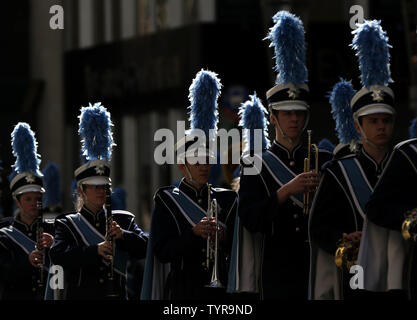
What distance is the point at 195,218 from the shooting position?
12188mm

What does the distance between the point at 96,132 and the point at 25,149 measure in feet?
5.81

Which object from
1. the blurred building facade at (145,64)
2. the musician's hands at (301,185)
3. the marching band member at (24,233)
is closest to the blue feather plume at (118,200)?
the marching band member at (24,233)

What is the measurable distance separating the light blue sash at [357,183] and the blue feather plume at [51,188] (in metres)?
7.05

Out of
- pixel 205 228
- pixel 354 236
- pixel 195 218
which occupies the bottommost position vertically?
pixel 354 236

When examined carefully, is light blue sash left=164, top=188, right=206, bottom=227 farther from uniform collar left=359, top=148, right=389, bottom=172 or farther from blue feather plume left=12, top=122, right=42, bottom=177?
blue feather plume left=12, top=122, right=42, bottom=177

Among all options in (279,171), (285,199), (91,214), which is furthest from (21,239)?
(285,199)

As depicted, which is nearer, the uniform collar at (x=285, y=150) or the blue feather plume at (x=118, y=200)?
the uniform collar at (x=285, y=150)

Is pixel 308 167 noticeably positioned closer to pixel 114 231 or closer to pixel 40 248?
pixel 114 231

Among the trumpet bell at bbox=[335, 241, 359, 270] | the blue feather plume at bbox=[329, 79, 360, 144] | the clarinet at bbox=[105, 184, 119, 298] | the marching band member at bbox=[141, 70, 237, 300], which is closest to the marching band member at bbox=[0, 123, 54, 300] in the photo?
the clarinet at bbox=[105, 184, 119, 298]

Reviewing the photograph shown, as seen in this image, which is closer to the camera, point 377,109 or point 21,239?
point 377,109

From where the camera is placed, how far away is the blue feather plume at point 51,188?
17.4m

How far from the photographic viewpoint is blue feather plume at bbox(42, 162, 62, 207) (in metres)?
17.4

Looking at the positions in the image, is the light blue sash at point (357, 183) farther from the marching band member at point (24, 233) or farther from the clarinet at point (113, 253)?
the marching band member at point (24, 233)

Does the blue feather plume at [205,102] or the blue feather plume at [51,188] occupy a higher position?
the blue feather plume at [51,188]
